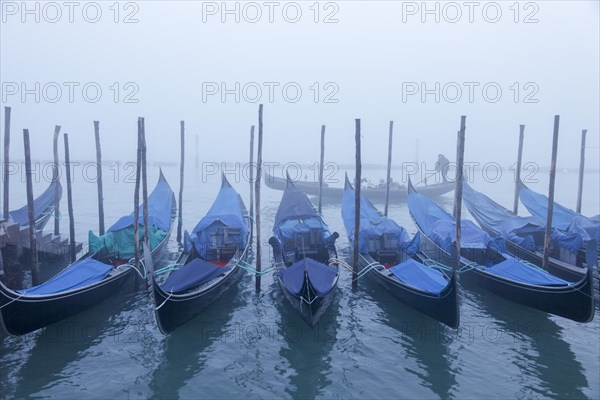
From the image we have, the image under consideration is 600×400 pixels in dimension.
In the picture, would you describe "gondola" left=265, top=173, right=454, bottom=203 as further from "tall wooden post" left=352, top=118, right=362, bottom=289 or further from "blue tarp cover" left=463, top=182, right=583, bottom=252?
"tall wooden post" left=352, top=118, right=362, bottom=289

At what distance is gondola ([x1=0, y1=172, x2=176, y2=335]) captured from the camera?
6.89 meters

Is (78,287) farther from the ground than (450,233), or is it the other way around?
(450,233)

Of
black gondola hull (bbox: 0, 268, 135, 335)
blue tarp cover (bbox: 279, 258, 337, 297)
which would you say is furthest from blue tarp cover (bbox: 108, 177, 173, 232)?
blue tarp cover (bbox: 279, 258, 337, 297)

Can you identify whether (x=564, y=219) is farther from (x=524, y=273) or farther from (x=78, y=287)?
(x=78, y=287)

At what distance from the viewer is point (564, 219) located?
12.6 m

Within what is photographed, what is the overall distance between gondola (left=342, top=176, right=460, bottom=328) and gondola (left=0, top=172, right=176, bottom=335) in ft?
18.1

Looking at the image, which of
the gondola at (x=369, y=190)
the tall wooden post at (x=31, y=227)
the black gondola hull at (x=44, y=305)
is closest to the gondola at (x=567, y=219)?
the black gondola hull at (x=44, y=305)

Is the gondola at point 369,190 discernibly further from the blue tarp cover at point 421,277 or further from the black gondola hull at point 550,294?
the blue tarp cover at point 421,277

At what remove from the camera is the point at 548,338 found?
7.81 metres

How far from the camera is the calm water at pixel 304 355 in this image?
630 centimetres

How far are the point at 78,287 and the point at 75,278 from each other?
297 millimetres

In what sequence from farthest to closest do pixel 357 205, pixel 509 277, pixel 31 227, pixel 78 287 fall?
pixel 357 205, pixel 31 227, pixel 509 277, pixel 78 287

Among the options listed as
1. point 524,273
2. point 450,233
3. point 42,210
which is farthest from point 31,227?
point 524,273

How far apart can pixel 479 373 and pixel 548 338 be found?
2.00 m
